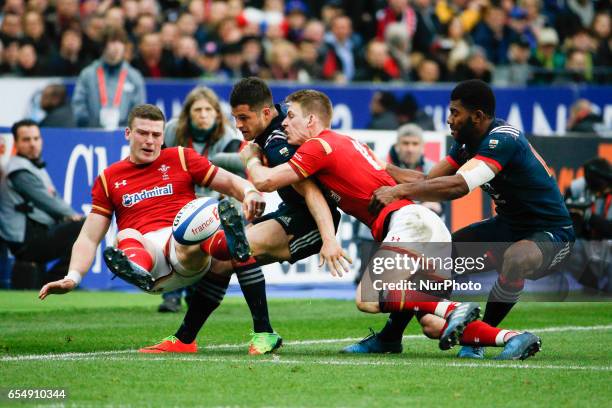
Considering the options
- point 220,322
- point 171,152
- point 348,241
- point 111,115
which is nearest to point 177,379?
point 171,152

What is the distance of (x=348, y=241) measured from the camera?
16.6 m

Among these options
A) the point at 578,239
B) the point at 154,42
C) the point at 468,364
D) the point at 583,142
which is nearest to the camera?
the point at 468,364

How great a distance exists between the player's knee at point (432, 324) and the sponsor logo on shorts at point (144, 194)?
2.20m

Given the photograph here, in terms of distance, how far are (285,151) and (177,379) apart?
239cm

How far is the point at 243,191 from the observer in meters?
9.90

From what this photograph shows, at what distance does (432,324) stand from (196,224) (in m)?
1.77

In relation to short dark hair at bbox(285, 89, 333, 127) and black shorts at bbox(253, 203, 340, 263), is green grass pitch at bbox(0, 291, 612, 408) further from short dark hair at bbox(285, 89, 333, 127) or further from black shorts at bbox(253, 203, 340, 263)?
short dark hair at bbox(285, 89, 333, 127)

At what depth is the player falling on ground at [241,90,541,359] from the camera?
9.25 meters

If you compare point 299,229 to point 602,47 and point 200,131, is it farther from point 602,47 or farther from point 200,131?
point 602,47

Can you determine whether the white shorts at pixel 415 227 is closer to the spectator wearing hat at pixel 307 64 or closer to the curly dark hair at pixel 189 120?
the curly dark hair at pixel 189 120

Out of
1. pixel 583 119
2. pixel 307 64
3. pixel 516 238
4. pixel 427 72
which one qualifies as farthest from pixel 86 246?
pixel 427 72

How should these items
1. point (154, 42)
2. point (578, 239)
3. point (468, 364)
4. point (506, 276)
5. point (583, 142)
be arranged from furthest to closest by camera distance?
point (154, 42), point (583, 142), point (578, 239), point (506, 276), point (468, 364)

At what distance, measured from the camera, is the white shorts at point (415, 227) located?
9539mm

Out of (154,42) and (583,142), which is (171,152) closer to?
(583,142)
